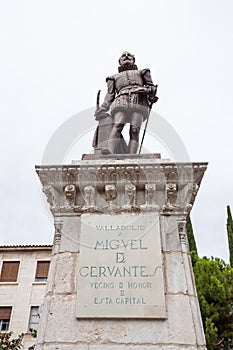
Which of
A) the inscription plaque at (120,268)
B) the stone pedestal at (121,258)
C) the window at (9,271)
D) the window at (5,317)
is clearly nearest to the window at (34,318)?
the window at (5,317)

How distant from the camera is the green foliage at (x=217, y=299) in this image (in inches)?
606

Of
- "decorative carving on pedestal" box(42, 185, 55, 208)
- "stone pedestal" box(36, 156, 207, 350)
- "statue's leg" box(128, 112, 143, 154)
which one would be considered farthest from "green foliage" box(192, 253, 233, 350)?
"decorative carving on pedestal" box(42, 185, 55, 208)

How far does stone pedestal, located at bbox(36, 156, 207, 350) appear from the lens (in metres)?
3.69

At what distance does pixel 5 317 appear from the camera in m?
27.4

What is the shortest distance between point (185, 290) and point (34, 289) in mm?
26638

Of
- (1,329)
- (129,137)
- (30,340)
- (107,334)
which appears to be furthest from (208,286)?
(1,329)

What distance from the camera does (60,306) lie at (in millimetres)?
3869

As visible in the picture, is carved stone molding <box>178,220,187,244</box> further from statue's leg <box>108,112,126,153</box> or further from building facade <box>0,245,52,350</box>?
building facade <box>0,245,52,350</box>

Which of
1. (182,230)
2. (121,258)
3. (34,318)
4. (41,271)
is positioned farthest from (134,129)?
(41,271)

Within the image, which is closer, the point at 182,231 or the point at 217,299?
the point at 182,231

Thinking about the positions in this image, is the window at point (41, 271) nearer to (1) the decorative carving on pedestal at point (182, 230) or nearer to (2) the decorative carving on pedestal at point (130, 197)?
(2) the decorative carving on pedestal at point (130, 197)

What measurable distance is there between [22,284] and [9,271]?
1619 millimetres

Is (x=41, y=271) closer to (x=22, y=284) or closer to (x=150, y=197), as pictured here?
(x=22, y=284)

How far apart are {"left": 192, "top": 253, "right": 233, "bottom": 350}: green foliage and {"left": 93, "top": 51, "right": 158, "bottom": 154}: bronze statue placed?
1202 cm
